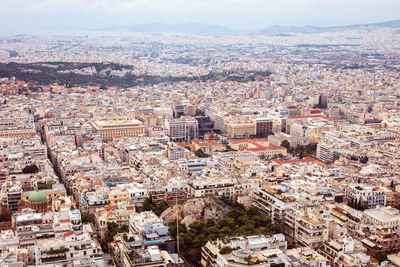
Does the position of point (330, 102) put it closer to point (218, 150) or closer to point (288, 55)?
point (218, 150)

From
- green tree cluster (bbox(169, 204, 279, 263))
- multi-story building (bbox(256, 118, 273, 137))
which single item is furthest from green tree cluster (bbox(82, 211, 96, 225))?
multi-story building (bbox(256, 118, 273, 137))

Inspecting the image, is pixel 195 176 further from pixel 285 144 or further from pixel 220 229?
pixel 285 144

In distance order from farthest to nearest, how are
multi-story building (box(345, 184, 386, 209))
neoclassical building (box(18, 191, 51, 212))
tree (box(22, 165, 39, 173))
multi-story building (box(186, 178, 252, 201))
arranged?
1. tree (box(22, 165, 39, 173))
2. multi-story building (box(186, 178, 252, 201))
3. multi-story building (box(345, 184, 386, 209))
4. neoclassical building (box(18, 191, 51, 212))

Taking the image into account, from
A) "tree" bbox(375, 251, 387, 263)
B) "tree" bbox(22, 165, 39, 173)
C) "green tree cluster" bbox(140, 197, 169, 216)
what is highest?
"tree" bbox(22, 165, 39, 173)

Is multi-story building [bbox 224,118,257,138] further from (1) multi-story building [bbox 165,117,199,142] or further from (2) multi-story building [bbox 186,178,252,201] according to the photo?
(2) multi-story building [bbox 186,178,252,201]

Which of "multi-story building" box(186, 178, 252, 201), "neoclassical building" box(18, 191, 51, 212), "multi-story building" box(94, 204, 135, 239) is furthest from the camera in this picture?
"multi-story building" box(186, 178, 252, 201)

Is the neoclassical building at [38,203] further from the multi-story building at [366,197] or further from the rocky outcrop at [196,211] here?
the multi-story building at [366,197]

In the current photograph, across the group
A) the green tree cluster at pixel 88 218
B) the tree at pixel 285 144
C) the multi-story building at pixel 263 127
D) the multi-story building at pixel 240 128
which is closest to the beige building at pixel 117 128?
the multi-story building at pixel 240 128

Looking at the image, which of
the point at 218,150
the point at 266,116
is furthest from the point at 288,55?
the point at 218,150
